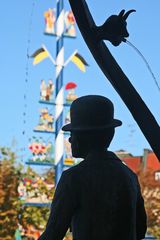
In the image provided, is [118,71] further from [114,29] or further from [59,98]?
[59,98]

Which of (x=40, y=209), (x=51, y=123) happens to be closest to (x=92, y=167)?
(x=51, y=123)

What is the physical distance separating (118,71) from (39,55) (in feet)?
69.7

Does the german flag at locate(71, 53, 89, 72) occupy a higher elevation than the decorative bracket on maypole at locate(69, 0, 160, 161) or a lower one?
higher

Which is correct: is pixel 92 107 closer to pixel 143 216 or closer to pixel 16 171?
pixel 143 216

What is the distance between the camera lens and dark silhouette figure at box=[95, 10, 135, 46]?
269cm

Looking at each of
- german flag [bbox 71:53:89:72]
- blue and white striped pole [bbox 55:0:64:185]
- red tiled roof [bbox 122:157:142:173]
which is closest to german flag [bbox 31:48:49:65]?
blue and white striped pole [bbox 55:0:64:185]

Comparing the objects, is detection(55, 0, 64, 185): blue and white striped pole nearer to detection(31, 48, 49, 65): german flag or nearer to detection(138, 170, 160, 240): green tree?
detection(31, 48, 49, 65): german flag

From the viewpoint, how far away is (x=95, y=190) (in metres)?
2.37

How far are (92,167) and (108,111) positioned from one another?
0.74ft

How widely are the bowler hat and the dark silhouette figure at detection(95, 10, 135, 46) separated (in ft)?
1.11

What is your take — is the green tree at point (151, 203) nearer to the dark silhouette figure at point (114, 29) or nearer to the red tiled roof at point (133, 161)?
the red tiled roof at point (133, 161)

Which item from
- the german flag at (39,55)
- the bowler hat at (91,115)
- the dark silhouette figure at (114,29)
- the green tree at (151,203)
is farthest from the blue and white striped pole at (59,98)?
the bowler hat at (91,115)

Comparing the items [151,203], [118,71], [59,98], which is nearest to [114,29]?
[118,71]

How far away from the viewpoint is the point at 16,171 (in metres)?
26.7
